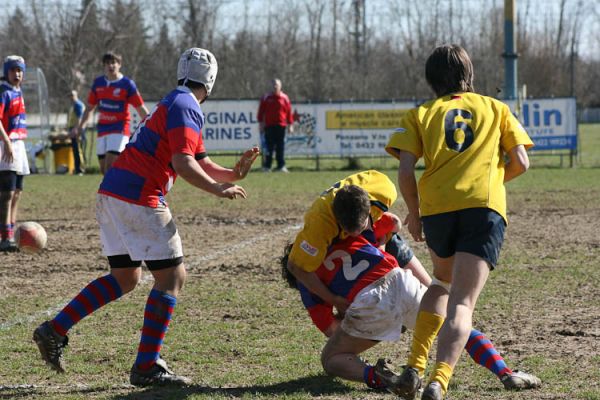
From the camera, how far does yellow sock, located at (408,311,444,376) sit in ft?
15.9

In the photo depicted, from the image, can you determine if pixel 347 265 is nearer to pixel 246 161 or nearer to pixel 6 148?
pixel 246 161

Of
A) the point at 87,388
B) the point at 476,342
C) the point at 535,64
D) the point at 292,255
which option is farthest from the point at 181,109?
the point at 535,64

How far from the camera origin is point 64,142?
923 inches

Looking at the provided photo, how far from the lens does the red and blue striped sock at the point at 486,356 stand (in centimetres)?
519

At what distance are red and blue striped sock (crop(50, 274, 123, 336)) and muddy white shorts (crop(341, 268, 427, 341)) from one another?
1355mm

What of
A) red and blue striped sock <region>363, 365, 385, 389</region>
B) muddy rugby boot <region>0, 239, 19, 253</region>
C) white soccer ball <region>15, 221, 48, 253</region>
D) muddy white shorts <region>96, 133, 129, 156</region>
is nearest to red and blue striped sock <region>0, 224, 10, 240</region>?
muddy rugby boot <region>0, 239, 19, 253</region>

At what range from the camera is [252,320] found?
7.01 metres

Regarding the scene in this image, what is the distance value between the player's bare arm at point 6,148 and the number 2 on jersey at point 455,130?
6635mm

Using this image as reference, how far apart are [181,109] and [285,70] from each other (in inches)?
1835

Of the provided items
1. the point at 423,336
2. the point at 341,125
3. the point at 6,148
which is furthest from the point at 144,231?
the point at 341,125

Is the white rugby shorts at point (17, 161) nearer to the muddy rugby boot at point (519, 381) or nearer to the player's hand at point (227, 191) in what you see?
the player's hand at point (227, 191)

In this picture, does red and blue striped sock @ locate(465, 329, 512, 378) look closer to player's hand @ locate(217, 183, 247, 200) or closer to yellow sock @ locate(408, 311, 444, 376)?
yellow sock @ locate(408, 311, 444, 376)

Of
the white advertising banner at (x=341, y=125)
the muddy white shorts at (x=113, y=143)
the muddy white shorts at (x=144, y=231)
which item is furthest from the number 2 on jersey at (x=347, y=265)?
the white advertising banner at (x=341, y=125)

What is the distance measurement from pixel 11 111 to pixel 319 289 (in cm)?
642
